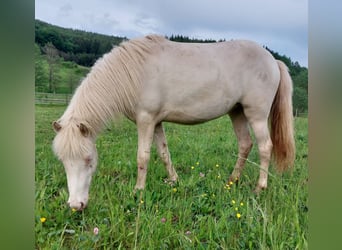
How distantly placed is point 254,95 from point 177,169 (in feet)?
2.50

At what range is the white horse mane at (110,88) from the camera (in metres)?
1.58

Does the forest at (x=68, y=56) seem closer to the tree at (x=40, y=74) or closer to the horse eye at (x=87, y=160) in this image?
the tree at (x=40, y=74)

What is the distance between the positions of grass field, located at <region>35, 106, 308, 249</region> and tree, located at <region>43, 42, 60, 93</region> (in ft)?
0.38

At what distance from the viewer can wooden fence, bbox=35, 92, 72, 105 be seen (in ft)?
4.11

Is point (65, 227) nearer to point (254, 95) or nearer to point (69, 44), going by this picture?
point (69, 44)

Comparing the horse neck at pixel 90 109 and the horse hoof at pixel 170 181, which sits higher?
the horse neck at pixel 90 109

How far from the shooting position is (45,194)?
1337 mm

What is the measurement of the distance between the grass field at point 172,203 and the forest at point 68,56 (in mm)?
135

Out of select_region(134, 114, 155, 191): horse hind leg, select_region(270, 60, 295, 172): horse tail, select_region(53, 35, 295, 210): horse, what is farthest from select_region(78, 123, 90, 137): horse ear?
select_region(270, 60, 295, 172): horse tail

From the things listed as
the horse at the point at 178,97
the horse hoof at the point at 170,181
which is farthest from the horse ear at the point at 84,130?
the horse hoof at the point at 170,181

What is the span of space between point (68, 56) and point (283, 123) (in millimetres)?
1512

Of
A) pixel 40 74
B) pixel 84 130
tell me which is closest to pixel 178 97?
pixel 84 130
